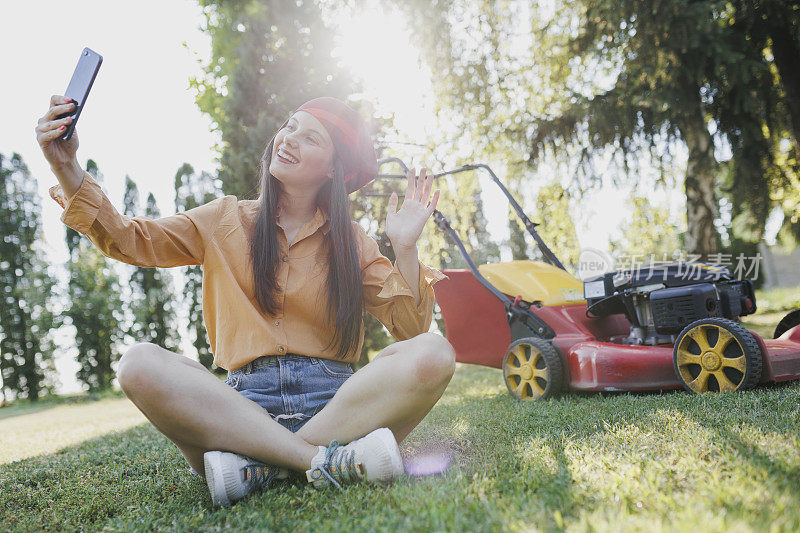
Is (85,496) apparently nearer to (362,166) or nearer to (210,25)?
(362,166)

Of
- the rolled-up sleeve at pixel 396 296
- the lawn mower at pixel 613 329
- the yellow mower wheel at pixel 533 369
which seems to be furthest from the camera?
the yellow mower wheel at pixel 533 369

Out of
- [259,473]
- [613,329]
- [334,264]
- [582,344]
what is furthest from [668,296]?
[259,473]

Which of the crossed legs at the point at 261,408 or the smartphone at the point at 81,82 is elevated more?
the smartphone at the point at 81,82

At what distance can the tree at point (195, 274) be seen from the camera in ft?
49.3

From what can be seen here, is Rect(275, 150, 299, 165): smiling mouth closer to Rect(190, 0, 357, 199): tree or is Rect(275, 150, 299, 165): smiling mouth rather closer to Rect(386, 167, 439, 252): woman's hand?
Rect(386, 167, 439, 252): woman's hand

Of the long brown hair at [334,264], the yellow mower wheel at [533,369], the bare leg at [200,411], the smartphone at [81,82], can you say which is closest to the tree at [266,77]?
the yellow mower wheel at [533,369]

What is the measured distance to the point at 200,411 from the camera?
1643mm

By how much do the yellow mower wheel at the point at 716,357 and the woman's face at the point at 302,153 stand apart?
183 cm

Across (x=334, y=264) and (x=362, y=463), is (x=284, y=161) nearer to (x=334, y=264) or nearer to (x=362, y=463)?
(x=334, y=264)

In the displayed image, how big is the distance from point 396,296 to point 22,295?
19.3m

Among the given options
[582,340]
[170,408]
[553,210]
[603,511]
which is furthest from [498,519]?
[553,210]

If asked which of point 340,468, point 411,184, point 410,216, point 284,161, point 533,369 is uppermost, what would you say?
point 284,161

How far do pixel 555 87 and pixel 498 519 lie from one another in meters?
7.69

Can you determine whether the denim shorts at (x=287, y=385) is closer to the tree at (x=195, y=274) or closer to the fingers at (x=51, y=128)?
the fingers at (x=51, y=128)
